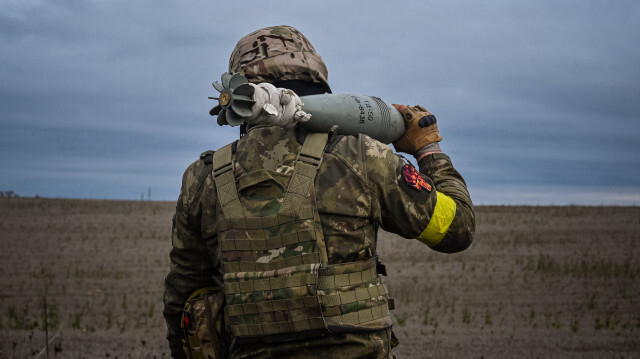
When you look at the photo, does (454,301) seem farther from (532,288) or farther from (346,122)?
(346,122)

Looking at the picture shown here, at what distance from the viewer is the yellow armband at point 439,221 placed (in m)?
2.64

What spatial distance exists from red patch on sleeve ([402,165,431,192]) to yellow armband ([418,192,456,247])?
0.35 ft

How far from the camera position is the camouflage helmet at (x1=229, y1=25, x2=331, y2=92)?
113 inches

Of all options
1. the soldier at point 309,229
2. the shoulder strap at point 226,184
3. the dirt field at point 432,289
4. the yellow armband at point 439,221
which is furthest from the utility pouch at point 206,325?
the dirt field at point 432,289

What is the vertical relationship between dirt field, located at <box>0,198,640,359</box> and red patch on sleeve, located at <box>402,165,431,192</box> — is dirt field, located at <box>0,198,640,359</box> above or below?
below

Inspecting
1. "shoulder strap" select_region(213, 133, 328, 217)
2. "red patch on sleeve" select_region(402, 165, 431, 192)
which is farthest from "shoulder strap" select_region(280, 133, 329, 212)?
"red patch on sleeve" select_region(402, 165, 431, 192)

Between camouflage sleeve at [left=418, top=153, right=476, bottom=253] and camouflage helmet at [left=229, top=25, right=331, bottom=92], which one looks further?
camouflage helmet at [left=229, top=25, right=331, bottom=92]

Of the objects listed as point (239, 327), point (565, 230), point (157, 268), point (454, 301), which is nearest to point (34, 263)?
point (157, 268)

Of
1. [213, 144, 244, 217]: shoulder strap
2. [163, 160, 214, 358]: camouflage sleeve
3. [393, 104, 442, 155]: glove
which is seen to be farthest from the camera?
[393, 104, 442, 155]: glove

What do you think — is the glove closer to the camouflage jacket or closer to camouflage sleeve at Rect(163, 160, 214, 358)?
the camouflage jacket

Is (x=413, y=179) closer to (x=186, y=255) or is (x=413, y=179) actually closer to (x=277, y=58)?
(x=277, y=58)

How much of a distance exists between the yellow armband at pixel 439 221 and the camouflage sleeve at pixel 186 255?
1.10 m

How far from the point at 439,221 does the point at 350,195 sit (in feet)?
1.54

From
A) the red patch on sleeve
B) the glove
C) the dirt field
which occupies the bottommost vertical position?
the dirt field
